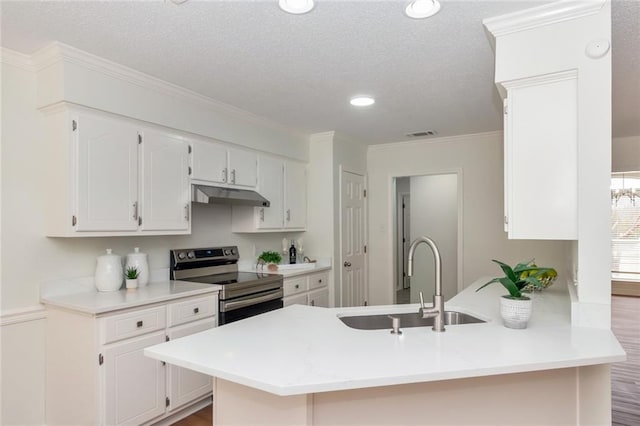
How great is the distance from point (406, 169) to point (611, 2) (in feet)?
10.5

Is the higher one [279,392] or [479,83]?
[479,83]

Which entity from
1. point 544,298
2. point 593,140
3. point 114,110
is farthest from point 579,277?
point 114,110

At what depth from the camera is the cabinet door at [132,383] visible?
2285mm

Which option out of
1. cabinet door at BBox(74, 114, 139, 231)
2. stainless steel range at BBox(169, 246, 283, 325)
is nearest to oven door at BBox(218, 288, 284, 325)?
stainless steel range at BBox(169, 246, 283, 325)

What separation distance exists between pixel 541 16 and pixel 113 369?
9.59 feet

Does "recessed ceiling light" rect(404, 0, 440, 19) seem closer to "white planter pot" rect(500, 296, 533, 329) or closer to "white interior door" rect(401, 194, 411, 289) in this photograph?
"white planter pot" rect(500, 296, 533, 329)

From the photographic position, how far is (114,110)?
2.58 metres

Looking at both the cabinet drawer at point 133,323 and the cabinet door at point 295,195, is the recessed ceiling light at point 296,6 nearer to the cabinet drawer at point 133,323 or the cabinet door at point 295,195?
the cabinet drawer at point 133,323

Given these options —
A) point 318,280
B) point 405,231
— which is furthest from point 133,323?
point 405,231

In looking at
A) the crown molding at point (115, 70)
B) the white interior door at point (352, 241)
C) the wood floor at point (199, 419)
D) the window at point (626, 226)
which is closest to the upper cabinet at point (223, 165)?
the crown molding at point (115, 70)

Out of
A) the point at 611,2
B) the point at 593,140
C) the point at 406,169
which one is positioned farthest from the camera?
the point at 406,169

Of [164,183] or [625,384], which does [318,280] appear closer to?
[164,183]

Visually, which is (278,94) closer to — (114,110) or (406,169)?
(114,110)

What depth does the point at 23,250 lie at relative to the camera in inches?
96.6
